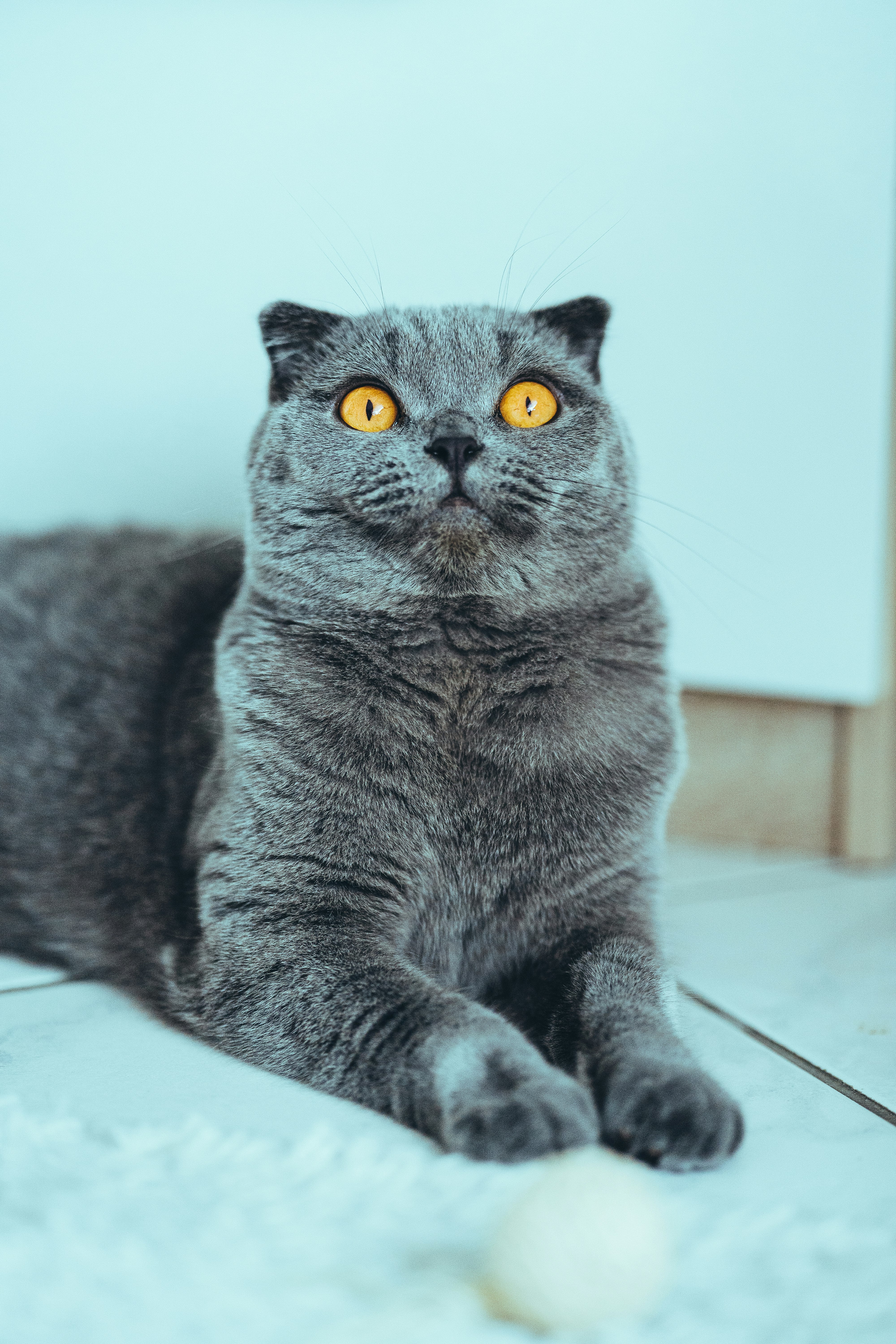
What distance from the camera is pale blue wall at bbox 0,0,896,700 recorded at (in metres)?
1.30

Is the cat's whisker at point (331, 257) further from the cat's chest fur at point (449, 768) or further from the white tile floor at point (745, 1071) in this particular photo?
the white tile floor at point (745, 1071)

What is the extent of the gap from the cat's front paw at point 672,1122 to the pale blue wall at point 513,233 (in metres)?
0.87

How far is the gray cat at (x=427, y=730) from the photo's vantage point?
0.91 meters

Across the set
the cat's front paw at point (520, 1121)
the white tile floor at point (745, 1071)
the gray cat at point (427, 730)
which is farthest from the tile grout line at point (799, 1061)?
the cat's front paw at point (520, 1121)

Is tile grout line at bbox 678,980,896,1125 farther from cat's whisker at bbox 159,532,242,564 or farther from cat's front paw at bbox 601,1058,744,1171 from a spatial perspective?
cat's whisker at bbox 159,532,242,564

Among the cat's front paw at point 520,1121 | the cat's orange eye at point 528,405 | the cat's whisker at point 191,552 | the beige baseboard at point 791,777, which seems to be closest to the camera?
the cat's front paw at point 520,1121

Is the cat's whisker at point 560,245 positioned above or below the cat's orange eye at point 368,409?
above

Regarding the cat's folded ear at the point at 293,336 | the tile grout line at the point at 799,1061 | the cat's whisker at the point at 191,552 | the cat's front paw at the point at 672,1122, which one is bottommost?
the tile grout line at the point at 799,1061

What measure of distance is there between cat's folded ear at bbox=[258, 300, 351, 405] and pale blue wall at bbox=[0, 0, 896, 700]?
25 centimetres

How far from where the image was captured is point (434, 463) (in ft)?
2.99

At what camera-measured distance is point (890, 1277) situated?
660 mm

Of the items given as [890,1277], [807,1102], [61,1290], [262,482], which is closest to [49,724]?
[262,482]

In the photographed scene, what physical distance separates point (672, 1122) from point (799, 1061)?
29 centimetres

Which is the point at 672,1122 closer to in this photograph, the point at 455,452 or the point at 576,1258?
the point at 576,1258
